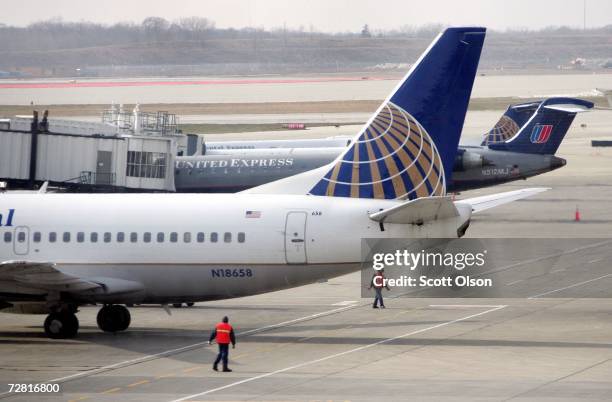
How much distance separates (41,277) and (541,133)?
4392 cm

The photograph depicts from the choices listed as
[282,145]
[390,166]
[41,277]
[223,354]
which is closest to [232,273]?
[223,354]

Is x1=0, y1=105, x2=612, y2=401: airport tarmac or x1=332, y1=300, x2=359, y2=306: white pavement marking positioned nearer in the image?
x1=0, y1=105, x2=612, y2=401: airport tarmac

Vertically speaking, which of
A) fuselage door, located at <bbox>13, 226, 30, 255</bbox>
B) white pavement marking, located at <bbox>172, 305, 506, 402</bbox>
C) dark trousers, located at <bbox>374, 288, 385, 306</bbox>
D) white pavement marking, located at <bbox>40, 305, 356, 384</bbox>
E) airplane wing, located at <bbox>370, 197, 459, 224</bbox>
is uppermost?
airplane wing, located at <bbox>370, 197, 459, 224</bbox>

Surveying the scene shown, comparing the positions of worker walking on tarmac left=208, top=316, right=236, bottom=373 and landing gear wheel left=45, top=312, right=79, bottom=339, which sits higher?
worker walking on tarmac left=208, top=316, right=236, bottom=373

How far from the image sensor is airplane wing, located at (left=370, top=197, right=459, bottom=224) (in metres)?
32.2

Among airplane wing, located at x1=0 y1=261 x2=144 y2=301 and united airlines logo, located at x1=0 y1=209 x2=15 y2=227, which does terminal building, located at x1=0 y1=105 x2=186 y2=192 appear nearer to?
united airlines logo, located at x1=0 y1=209 x2=15 y2=227

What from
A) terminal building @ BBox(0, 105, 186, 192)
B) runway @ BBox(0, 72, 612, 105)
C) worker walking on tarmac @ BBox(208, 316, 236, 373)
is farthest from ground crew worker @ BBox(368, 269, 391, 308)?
runway @ BBox(0, 72, 612, 105)

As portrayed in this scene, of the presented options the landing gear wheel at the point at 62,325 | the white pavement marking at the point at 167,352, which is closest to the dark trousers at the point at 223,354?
the white pavement marking at the point at 167,352

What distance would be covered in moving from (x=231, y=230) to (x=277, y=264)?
1.71 m

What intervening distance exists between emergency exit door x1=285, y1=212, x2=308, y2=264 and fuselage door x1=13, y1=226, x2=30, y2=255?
8.07 m

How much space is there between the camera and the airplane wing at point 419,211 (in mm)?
32250

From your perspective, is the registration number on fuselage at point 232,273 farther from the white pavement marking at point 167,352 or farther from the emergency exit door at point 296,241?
the white pavement marking at point 167,352

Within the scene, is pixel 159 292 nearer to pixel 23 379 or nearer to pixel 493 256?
pixel 23 379

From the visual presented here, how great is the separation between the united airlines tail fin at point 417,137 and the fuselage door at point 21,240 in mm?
8426
